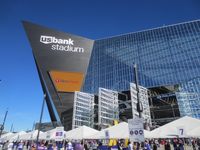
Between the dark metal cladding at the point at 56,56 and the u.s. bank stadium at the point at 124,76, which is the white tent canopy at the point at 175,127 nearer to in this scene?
the u.s. bank stadium at the point at 124,76

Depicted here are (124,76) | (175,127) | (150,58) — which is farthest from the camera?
(124,76)

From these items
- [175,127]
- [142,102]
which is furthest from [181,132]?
[142,102]

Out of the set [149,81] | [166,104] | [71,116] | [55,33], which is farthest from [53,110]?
[166,104]

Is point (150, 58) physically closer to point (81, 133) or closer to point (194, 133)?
point (81, 133)

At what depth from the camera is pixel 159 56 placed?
91875 mm

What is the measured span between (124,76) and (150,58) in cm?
1410

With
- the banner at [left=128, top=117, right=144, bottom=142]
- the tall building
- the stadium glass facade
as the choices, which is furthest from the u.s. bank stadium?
the banner at [left=128, top=117, right=144, bottom=142]

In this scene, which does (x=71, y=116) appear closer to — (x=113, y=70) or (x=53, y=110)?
(x=53, y=110)

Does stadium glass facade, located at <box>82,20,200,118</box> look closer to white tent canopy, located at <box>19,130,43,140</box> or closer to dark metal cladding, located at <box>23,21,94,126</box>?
dark metal cladding, located at <box>23,21,94,126</box>

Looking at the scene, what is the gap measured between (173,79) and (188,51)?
569 inches

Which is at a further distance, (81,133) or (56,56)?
(56,56)

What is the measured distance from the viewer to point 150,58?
308ft

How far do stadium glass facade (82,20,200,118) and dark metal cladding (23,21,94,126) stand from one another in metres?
18.4

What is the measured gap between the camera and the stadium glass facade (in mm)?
84512
